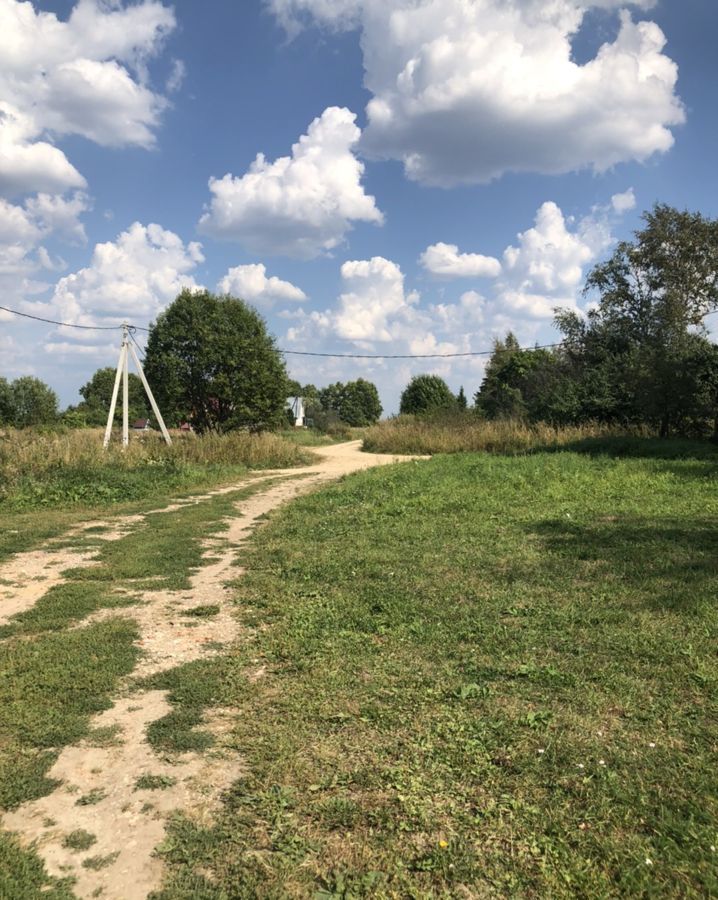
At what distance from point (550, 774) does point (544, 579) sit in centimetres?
315

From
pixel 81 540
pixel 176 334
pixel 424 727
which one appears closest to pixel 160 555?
pixel 81 540

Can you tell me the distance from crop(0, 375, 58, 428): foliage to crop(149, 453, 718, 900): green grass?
4779 cm

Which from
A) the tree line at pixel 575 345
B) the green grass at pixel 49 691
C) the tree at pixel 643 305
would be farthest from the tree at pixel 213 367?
the green grass at pixel 49 691

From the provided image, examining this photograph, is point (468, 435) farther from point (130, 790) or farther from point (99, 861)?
point (99, 861)

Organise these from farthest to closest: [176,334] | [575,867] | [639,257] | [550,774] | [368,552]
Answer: [639,257] < [176,334] < [368,552] < [550,774] < [575,867]

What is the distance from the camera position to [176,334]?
79.1 feet

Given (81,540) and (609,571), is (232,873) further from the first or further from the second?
(81,540)

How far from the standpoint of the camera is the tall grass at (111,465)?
38.7 ft

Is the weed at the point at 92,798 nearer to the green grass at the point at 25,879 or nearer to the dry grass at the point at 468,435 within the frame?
the green grass at the point at 25,879

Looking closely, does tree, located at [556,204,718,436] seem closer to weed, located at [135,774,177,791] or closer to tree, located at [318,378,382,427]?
weed, located at [135,774,177,791]

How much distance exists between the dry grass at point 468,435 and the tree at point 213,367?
17.0 feet

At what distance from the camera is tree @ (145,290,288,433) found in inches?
942

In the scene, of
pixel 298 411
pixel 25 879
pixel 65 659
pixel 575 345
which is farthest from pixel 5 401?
pixel 25 879

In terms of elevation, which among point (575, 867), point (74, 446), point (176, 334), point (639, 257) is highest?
point (639, 257)
